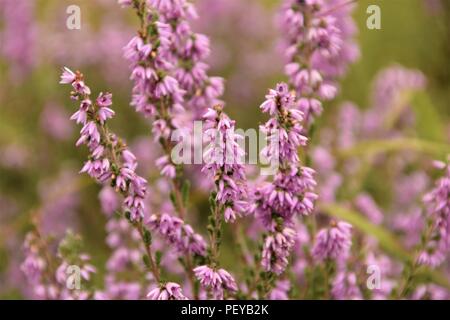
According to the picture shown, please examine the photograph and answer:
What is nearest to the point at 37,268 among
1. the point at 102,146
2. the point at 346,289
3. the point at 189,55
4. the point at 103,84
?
the point at 102,146

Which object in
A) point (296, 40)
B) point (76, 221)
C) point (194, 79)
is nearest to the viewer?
point (194, 79)

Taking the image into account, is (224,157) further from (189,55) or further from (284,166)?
(189,55)

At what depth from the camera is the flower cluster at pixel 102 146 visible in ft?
9.16

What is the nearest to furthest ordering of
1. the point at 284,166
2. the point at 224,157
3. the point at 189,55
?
1. the point at 224,157
2. the point at 284,166
3. the point at 189,55

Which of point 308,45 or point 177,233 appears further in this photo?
point 308,45

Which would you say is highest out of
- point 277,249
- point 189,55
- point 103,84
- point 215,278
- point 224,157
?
point 103,84

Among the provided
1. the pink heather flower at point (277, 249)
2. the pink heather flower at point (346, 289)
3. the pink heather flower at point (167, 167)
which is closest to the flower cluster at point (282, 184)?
the pink heather flower at point (277, 249)

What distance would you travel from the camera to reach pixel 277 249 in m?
2.97

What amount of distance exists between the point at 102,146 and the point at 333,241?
1300 millimetres

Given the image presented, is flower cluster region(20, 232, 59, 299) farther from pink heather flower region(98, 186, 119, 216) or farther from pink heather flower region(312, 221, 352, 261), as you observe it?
pink heather flower region(312, 221, 352, 261)

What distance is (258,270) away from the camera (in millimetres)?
3398

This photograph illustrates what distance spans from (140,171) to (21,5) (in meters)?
2.01
